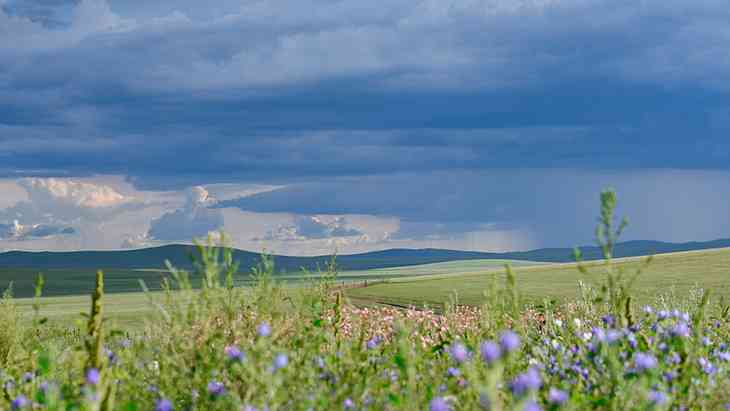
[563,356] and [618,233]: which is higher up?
[618,233]

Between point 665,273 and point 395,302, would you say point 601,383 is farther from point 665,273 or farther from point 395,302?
point 665,273

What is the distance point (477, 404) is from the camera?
15.6ft

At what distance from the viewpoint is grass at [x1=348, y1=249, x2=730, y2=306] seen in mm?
25906

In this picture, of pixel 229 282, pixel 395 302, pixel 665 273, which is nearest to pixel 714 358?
pixel 229 282

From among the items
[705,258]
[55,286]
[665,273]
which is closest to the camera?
[665,273]

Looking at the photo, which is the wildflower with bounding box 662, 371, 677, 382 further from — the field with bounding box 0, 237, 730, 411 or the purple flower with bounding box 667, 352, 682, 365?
the purple flower with bounding box 667, 352, 682, 365

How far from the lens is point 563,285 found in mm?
30547

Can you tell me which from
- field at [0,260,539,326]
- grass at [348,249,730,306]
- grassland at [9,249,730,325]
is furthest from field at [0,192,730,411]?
grass at [348,249,730,306]

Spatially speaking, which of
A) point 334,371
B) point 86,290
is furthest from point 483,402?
point 86,290

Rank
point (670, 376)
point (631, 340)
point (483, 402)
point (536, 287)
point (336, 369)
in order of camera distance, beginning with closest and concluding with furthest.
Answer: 1. point (483, 402)
2. point (670, 376)
3. point (631, 340)
4. point (336, 369)
5. point (536, 287)

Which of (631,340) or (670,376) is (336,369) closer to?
(631,340)

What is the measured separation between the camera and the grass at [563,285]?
25906 millimetres

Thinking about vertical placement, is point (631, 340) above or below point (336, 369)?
above

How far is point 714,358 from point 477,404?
3.00m
